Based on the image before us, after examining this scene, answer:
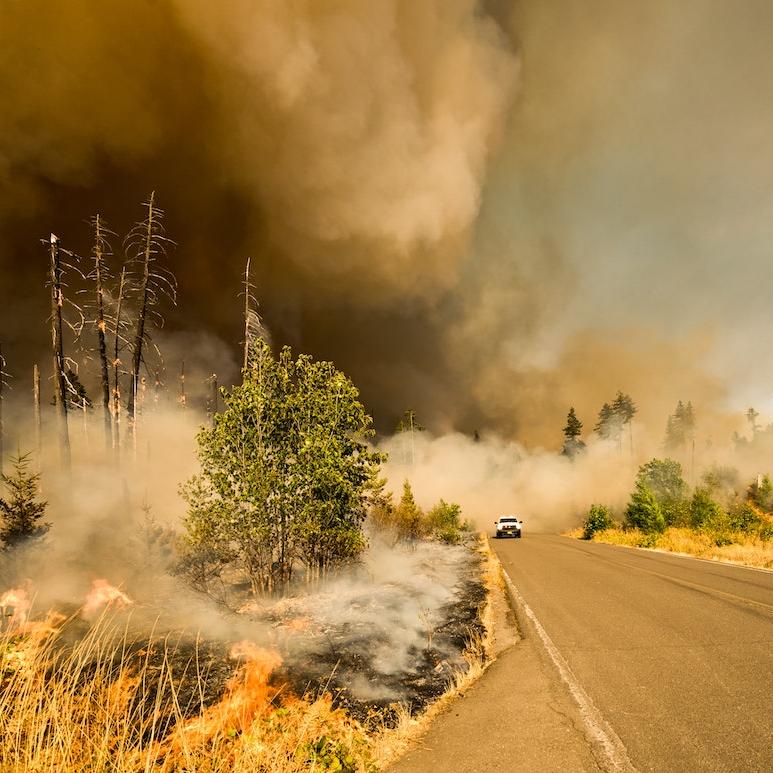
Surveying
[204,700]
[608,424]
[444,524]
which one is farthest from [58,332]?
[608,424]

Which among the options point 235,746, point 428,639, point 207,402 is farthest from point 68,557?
point 207,402

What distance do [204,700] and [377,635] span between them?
3544mm

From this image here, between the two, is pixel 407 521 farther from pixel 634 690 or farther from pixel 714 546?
pixel 634 690

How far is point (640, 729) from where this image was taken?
430 cm

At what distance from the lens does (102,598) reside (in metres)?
10.8

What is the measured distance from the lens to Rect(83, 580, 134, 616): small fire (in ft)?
32.8

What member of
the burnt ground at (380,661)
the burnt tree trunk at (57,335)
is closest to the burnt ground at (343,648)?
the burnt ground at (380,661)

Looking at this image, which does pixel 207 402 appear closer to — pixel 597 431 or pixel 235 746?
pixel 235 746

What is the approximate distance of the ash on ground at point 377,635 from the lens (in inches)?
247

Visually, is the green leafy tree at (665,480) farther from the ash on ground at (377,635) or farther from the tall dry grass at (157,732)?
the tall dry grass at (157,732)

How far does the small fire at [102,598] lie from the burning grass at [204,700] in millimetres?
89

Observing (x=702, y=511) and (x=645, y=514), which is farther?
(x=702, y=511)

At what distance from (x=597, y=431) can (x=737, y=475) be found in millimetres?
25245

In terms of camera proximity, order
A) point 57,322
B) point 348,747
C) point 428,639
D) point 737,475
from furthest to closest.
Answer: point 737,475
point 57,322
point 428,639
point 348,747
